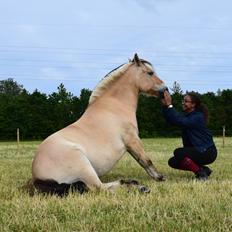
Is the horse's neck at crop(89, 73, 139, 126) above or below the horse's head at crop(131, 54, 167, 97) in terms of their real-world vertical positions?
below

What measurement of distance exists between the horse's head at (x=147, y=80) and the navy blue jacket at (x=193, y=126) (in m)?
0.42

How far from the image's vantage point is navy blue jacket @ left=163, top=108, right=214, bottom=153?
8445mm

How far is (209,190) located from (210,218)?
201 cm

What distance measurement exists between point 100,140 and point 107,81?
4.29 feet

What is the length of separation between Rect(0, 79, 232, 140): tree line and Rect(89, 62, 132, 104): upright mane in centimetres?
5343

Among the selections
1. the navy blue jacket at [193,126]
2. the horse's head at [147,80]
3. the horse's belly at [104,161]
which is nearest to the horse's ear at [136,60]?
the horse's head at [147,80]

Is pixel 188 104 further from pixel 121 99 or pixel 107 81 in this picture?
pixel 107 81

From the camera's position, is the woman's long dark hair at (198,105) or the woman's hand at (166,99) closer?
the woman's hand at (166,99)

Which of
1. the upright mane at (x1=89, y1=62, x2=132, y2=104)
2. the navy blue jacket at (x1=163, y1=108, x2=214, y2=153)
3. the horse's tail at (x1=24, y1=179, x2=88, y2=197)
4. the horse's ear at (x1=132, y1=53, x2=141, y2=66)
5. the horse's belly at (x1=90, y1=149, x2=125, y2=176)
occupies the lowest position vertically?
the horse's tail at (x1=24, y1=179, x2=88, y2=197)

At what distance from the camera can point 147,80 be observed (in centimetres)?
828

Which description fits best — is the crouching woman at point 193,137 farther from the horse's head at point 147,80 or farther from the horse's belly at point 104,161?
the horse's belly at point 104,161

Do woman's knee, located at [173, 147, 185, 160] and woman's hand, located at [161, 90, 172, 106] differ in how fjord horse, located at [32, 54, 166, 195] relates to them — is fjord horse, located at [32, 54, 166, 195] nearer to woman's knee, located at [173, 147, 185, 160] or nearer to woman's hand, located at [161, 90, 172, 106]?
woman's hand, located at [161, 90, 172, 106]

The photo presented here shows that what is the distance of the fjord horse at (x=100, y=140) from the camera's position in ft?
20.9

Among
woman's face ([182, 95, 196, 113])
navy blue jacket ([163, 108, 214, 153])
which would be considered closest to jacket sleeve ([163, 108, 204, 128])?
navy blue jacket ([163, 108, 214, 153])
